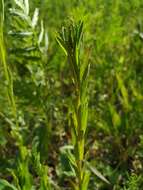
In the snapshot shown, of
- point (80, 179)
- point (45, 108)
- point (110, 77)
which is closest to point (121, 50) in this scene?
point (110, 77)

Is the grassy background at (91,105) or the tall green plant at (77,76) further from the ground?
the tall green plant at (77,76)

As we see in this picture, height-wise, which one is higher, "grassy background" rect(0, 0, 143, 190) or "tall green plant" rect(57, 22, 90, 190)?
"tall green plant" rect(57, 22, 90, 190)

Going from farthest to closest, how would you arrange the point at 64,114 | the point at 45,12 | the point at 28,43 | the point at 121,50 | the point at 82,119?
the point at 45,12, the point at 121,50, the point at 64,114, the point at 28,43, the point at 82,119

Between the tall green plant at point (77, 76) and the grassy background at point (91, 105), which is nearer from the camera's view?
the tall green plant at point (77, 76)

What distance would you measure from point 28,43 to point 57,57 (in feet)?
1.28

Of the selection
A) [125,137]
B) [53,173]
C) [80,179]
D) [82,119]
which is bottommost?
[53,173]

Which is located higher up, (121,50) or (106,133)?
(121,50)

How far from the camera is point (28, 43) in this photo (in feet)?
6.13

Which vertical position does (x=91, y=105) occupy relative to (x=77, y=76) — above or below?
below

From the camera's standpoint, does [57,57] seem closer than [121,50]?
Yes

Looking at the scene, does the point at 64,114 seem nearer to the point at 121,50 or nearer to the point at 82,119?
the point at 121,50

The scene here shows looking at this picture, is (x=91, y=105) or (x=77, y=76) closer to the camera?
(x=77, y=76)

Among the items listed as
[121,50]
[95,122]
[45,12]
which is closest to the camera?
[95,122]

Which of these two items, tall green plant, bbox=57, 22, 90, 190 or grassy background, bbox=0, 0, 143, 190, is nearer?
tall green plant, bbox=57, 22, 90, 190
